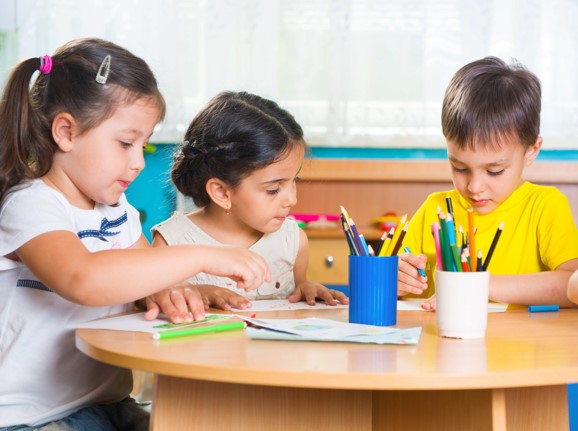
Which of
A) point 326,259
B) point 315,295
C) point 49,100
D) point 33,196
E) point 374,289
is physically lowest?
point 326,259

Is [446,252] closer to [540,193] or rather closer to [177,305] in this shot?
[177,305]

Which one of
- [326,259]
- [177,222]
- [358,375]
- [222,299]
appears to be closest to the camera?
[358,375]

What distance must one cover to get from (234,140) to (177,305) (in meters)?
0.54

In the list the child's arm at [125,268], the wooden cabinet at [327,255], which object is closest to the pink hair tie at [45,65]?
the child's arm at [125,268]

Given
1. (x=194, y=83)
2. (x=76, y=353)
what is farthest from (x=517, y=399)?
(x=194, y=83)

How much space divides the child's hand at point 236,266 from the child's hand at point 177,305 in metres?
0.10

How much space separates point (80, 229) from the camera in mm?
1212

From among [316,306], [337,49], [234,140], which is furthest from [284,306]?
[337,49]

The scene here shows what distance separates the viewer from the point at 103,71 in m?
1.23

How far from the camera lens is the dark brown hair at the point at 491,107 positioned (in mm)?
1479

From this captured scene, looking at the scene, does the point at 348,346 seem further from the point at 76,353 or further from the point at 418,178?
the point at 418,178

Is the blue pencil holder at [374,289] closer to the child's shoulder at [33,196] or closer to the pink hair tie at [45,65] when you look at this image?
the child's shoulder at [33,196]

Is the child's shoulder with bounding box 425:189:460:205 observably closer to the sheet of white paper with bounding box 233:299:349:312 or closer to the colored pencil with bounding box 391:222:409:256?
the sheet of white paper with bounding box 233:299:349:312

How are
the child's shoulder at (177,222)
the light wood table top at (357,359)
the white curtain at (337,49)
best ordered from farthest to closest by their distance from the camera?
1. the white curtain at (337,49)
2. the child's shoulder at (177,222)
3. the light wood table top at (357,359)
